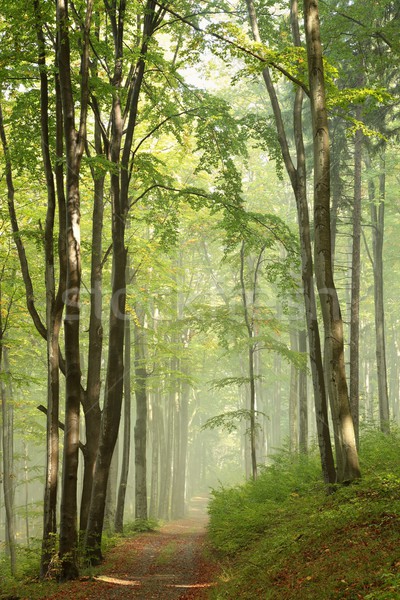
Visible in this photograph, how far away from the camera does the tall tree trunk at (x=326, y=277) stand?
8914 mm

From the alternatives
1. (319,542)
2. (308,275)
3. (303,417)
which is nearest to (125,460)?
(303,417)

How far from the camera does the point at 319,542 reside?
287 inches

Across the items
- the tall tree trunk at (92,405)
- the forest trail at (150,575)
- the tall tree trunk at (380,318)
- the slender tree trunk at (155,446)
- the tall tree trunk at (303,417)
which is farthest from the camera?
the slender tree trunk at (155,446)

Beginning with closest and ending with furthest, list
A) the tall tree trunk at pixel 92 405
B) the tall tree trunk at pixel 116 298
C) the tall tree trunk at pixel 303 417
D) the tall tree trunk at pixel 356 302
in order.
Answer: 1. the tall tree trunk at pixel 116 298
2. the tall tree trunk at pixel 92 405
3. the tall tree trunk at pixel 356 302
4. the tall tree trunk at pixel 303 417

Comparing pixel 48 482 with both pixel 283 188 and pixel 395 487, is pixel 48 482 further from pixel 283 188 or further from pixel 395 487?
pixel 283 188

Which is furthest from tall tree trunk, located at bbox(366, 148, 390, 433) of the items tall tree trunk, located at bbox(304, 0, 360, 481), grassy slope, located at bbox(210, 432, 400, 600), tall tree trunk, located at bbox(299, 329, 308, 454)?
tall tree trunk, located at bbox(304, 0, 360, 481)

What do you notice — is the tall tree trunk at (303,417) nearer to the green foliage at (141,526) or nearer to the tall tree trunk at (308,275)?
the green foliage at (141,526)

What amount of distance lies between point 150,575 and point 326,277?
620cm

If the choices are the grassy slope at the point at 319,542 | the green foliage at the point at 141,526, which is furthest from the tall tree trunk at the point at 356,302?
the green foliage at the point at 141,526

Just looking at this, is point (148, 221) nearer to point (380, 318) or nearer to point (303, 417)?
point (303, 417)

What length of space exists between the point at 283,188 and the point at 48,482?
2688 centimetres

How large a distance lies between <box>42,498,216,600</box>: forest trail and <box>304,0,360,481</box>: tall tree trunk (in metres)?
3.13

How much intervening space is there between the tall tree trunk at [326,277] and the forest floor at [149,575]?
10.3 feet

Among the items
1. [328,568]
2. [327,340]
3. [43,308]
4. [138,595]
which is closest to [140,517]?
[43,308]
